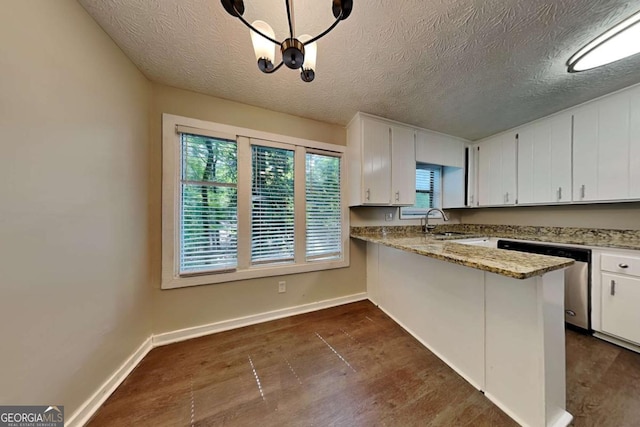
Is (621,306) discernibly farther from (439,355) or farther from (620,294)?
(439,355)

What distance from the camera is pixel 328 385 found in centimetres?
141

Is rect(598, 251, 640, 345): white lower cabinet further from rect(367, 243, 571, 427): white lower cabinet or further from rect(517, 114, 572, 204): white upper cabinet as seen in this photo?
rect(367, 243, 571, 427): white lower cabinet

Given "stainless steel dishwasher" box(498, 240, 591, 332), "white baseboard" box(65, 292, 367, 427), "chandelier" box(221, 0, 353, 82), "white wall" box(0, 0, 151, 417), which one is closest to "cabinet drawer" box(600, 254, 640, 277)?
"stainless steel dishwasher" box(498, 240, 591, 332)

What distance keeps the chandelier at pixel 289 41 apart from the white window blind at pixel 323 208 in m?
1.38

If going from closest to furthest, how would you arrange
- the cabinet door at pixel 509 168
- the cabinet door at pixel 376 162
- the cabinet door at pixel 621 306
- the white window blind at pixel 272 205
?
the cabinet door at pixel 621 306 → the white window blind at pixel 272 205 → the cabinet door at pixel 376 162 → the cabinet door at pixel 509 168

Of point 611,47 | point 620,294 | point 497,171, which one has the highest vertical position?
point 611,47

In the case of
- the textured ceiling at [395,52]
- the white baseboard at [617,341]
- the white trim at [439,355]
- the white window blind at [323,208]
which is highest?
the textured ceiling at [395,52]

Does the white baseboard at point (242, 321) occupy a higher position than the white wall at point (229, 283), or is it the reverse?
the white wall at point (229, 283)

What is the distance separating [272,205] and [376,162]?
4.60 ft

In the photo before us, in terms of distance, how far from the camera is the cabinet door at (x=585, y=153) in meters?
2.12

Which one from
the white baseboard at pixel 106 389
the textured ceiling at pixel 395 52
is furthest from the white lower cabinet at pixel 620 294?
the white baseboard at pixel 106 389

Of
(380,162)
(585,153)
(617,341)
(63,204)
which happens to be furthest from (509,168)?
(63,204)

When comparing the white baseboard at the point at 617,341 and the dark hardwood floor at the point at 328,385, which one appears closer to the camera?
the dark hardwood floor at the point at 328,385

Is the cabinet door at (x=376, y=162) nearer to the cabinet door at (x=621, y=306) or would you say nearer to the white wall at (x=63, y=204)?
the cabinet door at (x=621, y=306)
